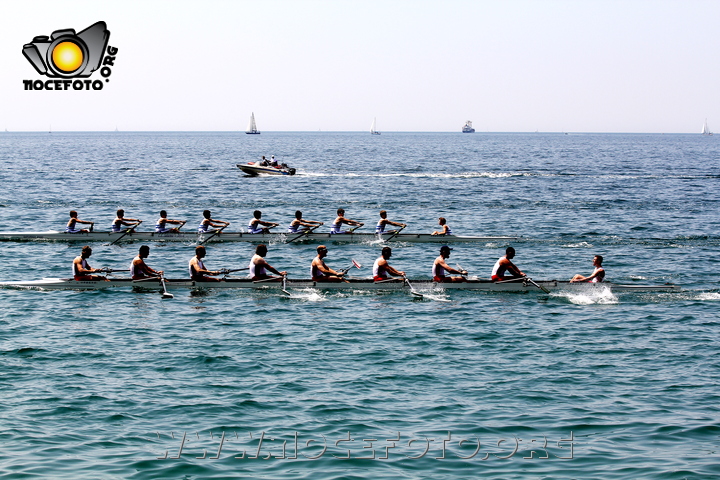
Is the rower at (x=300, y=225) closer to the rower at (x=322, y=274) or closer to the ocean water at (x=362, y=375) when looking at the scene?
the ocean water at (x=362, y=375)

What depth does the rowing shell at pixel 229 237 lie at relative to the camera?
39.8m

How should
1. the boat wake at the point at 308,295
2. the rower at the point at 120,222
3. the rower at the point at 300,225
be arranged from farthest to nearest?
the rower at the point at 300,225, the rower at the point at 120,222, the boat wake at the point at 308,295

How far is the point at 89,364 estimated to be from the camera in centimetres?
1989

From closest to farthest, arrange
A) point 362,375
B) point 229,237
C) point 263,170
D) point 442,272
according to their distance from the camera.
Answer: point 362,375, point 442,272, point 229,237, point 263,170

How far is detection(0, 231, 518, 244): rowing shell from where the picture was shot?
131 ft

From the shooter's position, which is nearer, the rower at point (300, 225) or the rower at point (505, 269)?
the rower at point (505, 269)

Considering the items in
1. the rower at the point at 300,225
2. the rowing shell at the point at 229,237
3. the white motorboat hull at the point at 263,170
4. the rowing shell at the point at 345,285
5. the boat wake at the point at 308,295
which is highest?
the white motorboat hull at the point at 263,170

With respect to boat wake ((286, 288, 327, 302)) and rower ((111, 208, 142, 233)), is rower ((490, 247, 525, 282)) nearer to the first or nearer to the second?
boat wake ((286, 288, 327, 302))

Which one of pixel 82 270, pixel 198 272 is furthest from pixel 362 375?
pixel 82 270

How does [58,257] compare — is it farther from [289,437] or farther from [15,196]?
[15,196]

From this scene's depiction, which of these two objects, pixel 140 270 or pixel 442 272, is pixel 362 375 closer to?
pixel 442 272

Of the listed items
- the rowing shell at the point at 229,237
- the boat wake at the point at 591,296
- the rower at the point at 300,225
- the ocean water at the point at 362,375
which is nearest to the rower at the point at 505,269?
the ocean water at the point at 362,375

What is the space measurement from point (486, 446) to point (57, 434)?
28.0ft

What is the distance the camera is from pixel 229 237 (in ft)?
133
